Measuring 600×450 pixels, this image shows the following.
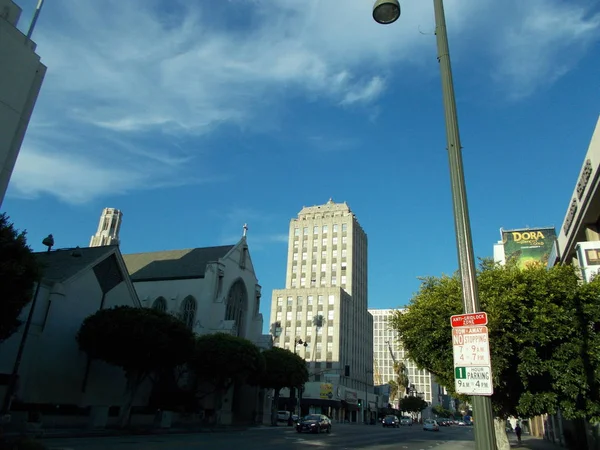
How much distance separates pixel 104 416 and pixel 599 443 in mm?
28337

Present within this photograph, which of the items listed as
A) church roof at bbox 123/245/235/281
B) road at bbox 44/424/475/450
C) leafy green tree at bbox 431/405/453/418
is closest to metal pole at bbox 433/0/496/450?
road at bbox 44/424/475/450

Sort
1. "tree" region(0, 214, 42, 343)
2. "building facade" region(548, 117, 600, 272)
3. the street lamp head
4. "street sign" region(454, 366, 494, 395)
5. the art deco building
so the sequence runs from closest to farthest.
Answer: "street sign" region(454, 366, 494, 395) < the street lamp head < "tree" region(0, 214, 42, 343) < "building facade" region(548, 117, 600, 272) < the art deco building

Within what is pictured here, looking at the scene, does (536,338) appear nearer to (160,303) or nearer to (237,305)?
(237,305)

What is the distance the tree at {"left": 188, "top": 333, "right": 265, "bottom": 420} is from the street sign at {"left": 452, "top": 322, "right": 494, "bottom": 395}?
121ft

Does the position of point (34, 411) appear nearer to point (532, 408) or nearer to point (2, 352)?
point (2, 352)

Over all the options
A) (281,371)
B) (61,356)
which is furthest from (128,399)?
(281,371)

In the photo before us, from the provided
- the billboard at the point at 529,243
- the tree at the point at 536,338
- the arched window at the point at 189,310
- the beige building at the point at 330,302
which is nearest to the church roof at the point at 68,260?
the arched window at the point at 189,310

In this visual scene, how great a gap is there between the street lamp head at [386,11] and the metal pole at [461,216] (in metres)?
0.80

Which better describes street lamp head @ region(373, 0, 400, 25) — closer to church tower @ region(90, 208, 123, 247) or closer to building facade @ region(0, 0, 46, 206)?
building facade @ region(0, 0, 46, 206)

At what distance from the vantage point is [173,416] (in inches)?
1550

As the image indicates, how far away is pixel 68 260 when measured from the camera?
120ft

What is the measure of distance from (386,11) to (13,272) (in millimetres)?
17222

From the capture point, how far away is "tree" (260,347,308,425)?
49500 millimetres

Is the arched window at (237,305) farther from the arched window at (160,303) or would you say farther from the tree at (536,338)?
the tree at (536,338)
